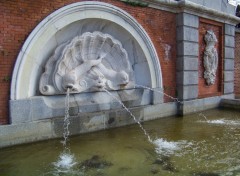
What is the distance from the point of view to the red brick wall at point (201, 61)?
9820 millimetres

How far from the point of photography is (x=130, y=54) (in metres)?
8.20

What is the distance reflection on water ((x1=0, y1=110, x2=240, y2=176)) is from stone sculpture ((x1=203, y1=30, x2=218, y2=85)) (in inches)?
127

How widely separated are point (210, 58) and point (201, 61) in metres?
0.40

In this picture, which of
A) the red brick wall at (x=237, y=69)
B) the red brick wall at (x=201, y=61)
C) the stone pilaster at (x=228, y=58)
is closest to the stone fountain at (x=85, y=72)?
the red brick wall at (x=201, y=61)

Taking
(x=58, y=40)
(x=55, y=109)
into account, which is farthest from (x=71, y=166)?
(x=58, y=40)

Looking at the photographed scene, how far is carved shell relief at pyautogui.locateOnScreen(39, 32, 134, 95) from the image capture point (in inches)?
259

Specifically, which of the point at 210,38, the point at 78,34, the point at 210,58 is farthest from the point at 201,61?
the point at 78,34

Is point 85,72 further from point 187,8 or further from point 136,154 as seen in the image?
point 187,8

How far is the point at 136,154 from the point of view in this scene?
203 inches

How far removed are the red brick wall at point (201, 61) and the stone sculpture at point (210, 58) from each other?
4.4 inches

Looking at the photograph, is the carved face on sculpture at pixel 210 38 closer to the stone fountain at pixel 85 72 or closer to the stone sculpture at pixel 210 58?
the stone sculpture at pixel 210 58

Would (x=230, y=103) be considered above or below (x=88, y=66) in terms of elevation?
below

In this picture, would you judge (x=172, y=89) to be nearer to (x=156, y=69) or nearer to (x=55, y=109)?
(x=156, y=69)

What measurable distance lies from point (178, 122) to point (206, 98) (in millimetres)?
2420
